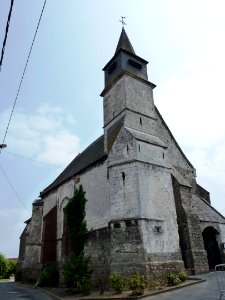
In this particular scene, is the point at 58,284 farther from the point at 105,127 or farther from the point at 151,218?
the point at 105,127

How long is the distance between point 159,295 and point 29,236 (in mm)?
16616

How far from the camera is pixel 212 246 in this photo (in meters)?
17.5

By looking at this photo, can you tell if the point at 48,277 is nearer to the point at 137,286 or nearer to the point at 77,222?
the point at 77,222

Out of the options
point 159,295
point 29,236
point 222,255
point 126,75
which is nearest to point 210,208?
point 222,255

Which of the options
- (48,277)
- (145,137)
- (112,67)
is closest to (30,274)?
(48,277)

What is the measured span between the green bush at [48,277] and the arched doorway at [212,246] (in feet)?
34.8

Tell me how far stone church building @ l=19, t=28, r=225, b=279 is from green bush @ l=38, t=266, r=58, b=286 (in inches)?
28.7

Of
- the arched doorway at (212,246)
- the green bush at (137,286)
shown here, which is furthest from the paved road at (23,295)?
the arched doorway at (212,246)

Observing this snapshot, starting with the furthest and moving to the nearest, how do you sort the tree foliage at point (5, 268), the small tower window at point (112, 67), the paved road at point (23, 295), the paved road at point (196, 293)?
the tree foliage at point (5, 268) < the small tower window at point (112, 67) < the paved road at point (23, 295) < the paved road at point (196, 293)

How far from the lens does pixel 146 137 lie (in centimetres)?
1686

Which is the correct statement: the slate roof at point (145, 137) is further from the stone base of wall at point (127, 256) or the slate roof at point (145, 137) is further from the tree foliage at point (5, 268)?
the tree foliage at point (5, 268)

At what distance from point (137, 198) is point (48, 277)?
A: 969cm

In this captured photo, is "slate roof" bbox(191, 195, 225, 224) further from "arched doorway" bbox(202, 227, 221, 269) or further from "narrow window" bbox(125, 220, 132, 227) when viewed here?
"narrow window" bbox(125, 220, 132, 227)

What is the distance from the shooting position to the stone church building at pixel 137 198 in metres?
13.5
